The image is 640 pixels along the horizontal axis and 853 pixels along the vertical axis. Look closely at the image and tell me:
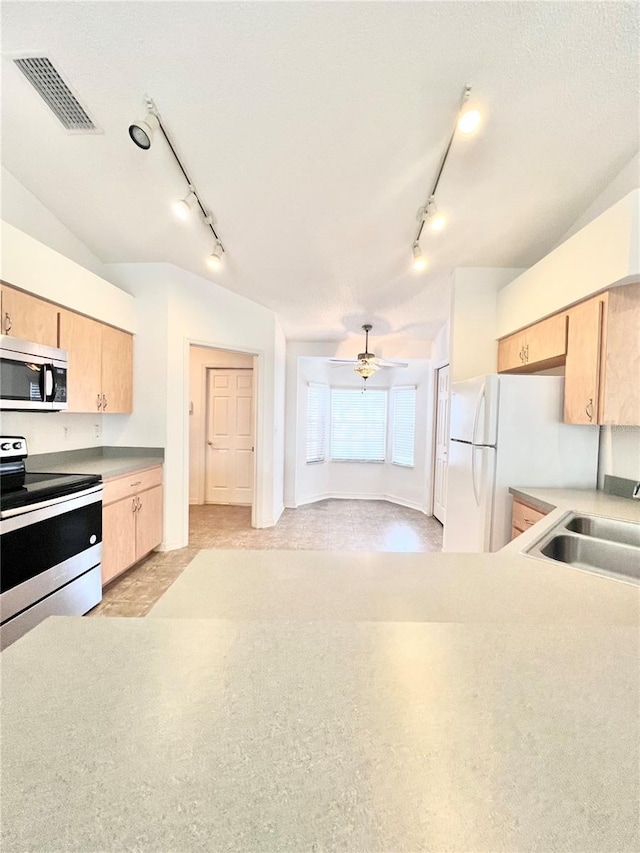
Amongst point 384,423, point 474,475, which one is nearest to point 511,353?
point 474,475

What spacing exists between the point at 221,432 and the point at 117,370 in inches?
89.9

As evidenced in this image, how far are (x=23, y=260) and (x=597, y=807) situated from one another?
10.6ft

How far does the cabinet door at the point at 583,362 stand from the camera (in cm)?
208

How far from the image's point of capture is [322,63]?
1.70 m

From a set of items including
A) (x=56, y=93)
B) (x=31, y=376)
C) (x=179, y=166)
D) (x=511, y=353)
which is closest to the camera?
(x=56, y=93)

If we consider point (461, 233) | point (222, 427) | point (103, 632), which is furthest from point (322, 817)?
point (222, 427)

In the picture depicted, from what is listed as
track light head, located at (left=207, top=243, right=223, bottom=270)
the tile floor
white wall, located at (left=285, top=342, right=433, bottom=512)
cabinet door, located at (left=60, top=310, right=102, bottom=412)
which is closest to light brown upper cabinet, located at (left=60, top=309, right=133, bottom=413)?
cabinet door, located at (left=60, top=310, right=102, bottom=412)

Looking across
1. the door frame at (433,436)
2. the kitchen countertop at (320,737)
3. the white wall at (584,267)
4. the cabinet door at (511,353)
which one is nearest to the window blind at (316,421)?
the door frame at (433,436)

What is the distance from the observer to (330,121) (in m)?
1.97

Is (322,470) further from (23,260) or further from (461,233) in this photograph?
(23,260)

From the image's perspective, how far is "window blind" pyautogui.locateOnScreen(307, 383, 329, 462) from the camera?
561 centimetres

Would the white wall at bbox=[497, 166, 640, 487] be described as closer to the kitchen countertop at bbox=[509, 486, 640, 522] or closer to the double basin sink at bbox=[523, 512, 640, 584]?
the kitchen countertop at bbox=[509, 486, 640, 522]

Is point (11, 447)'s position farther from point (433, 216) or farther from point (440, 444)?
point (440, 444)

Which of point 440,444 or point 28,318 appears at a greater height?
point 28,318
